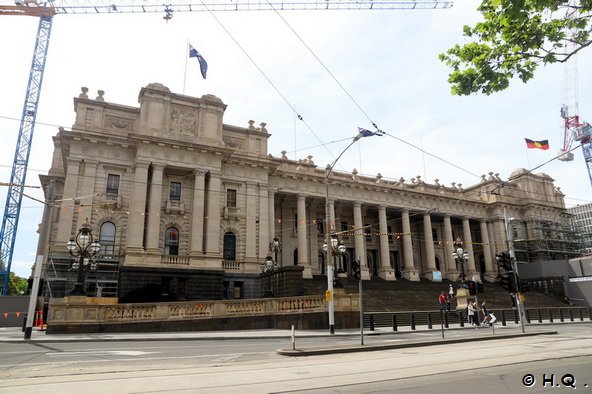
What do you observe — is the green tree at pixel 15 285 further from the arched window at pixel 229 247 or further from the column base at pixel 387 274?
the column base at pixel 387 274

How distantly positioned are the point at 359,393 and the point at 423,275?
52.0 meters

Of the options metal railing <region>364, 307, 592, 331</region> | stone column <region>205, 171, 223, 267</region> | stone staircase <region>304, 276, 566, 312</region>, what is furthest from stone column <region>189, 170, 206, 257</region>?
metal railing <region>364, 307, 592, 331</region>

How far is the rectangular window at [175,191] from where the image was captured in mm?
38062

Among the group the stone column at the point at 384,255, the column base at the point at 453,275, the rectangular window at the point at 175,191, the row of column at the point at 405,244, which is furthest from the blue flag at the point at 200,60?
the column base at the point at 453,275

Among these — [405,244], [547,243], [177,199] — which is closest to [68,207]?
[177,199]

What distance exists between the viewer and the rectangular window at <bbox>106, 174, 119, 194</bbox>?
3559 cm

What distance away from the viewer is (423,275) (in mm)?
55719

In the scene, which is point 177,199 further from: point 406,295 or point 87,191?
point 406,295

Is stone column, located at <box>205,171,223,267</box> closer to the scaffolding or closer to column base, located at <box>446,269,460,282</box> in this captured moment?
column base, located at <box>446,269,460,282</box>

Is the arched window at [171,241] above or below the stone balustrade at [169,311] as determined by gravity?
above

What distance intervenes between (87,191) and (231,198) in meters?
12.8

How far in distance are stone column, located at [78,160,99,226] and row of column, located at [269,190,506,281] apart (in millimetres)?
16452

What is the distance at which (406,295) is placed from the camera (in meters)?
39.6

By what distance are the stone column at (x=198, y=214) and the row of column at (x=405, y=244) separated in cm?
747
